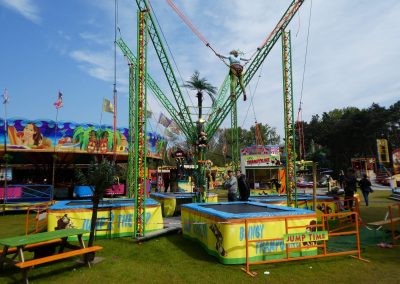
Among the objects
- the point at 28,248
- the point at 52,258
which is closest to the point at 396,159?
the point at 28,248

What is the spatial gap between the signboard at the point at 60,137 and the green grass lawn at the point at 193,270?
1426 cm

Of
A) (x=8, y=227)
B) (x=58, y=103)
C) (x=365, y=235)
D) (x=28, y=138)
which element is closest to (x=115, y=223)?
(x=8, y=227)

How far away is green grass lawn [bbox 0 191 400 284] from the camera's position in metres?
6.31

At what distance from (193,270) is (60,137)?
17.1 m

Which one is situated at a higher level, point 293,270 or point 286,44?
point 286,44

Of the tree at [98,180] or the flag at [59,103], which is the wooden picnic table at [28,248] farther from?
the flag at [59,103]

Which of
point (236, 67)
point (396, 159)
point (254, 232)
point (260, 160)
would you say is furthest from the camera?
point (396, 159)

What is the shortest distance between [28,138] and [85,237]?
12.8 meters

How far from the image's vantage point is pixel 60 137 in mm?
21172

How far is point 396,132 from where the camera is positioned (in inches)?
2422

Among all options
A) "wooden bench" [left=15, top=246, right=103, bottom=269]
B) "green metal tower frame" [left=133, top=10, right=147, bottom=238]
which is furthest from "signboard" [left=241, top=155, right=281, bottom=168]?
"wooden bench" [left=15, top=246, right=103, bottom=269]

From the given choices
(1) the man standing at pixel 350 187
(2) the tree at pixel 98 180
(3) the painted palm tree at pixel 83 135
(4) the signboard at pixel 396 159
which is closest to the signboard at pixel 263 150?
(3) the painted palm tree at pixel 83 135

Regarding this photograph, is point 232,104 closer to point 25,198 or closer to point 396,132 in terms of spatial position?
point 25,198

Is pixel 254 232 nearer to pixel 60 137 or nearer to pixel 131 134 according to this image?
pixel 131 134
